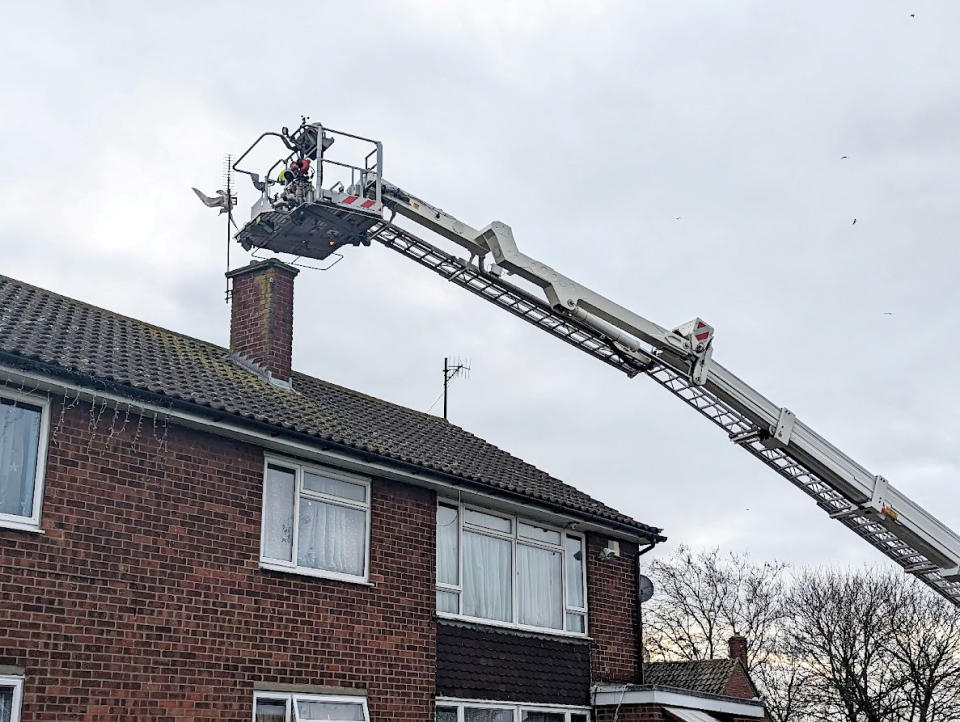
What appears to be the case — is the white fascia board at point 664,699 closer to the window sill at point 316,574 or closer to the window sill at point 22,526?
the window sill at point 316,574

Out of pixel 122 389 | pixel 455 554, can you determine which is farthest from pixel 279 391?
pixel 122 389

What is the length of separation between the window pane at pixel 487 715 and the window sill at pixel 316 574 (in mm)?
2329

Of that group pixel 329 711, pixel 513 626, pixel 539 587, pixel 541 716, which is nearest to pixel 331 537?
pixel 329 711

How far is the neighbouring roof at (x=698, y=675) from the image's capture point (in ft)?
83.7

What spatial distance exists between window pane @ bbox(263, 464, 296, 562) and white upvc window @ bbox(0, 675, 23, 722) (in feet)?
11.0

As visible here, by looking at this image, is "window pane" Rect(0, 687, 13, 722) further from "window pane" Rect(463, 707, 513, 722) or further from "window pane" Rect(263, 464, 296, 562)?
"window pane" Rect(463, 707, 513, 722)

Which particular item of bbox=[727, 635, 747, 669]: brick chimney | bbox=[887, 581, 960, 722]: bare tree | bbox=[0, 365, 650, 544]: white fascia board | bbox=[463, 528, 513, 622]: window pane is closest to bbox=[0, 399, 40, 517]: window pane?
bbox=[0, 365, 650, 544]: white fascia board

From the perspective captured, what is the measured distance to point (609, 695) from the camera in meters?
17.5

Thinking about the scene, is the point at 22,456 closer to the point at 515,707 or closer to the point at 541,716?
the point at 515,707

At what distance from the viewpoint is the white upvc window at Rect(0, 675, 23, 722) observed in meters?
10.9

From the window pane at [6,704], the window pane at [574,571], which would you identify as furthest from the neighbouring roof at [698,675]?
the window pane at [6,704]

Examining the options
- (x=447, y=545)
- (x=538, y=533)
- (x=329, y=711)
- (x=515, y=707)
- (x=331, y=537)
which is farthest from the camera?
(x=538, y=533)

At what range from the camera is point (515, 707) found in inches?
643

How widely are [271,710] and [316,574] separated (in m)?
1.61
